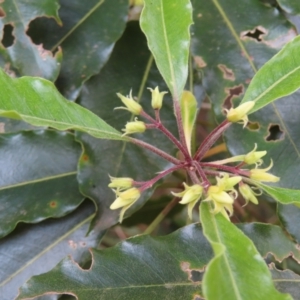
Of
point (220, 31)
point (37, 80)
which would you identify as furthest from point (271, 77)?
point (37, 80)

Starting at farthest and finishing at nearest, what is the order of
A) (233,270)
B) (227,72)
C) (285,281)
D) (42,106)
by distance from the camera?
(227,72)
(285,281)
(42,106)
(233,270)

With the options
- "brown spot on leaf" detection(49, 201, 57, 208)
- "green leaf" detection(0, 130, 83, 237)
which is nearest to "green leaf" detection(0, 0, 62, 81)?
"green leaf" detection(0, 130, 83, 237)

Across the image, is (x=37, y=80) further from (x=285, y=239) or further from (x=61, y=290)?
(x=285, y=239)

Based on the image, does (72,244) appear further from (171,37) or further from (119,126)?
(171,37)

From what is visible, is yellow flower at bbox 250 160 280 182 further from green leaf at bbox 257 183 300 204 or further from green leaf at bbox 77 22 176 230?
green leaf at bbox 77 22 176 230

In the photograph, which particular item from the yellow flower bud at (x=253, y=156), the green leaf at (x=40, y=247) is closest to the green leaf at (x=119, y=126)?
the green leaf at (x=40, y=247)

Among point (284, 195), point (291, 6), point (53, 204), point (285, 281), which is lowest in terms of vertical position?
point (285, 281)

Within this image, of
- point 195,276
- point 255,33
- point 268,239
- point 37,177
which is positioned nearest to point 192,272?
point 195,276
